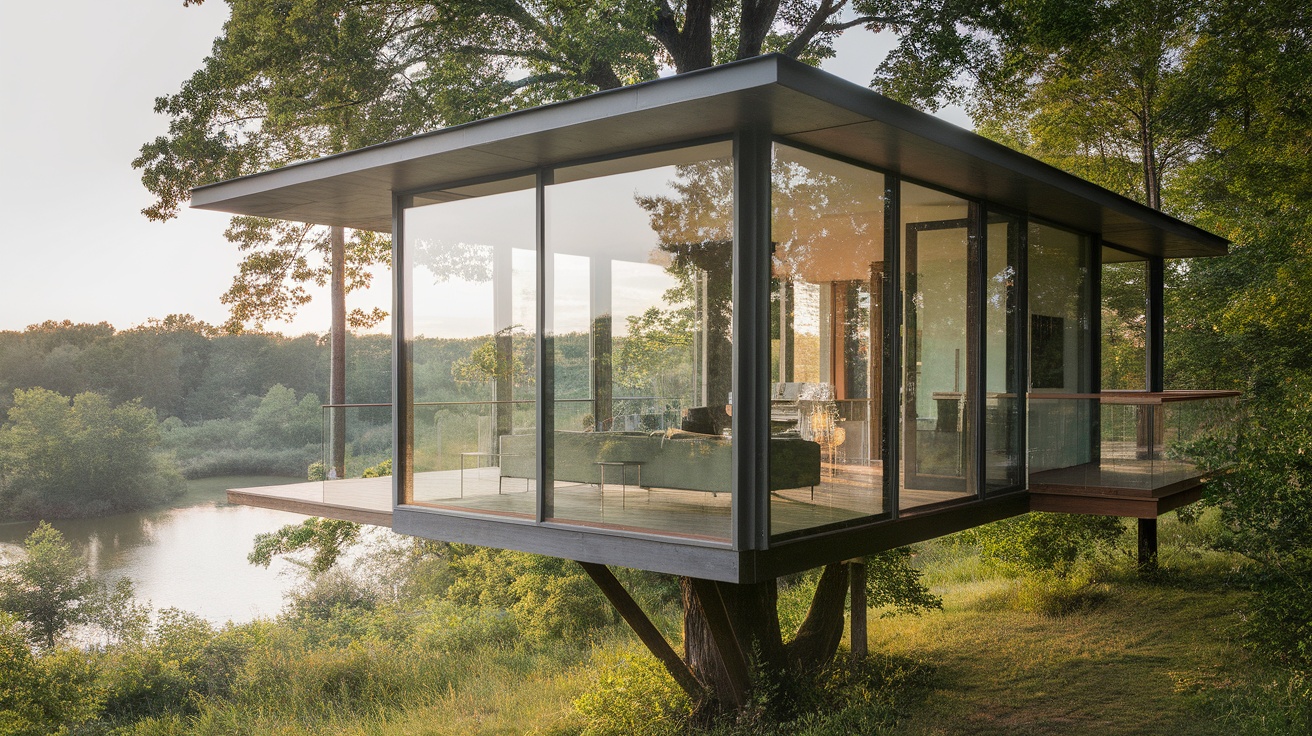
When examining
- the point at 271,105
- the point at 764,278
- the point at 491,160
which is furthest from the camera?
Result: the point at 271,105

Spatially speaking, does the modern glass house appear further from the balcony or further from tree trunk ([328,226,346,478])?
tree trunk ([328,226,346,478])

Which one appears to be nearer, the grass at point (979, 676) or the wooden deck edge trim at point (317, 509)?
the wooden deck edge trim at point (317, 509)

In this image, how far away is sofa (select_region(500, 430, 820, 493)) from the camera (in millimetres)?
6188

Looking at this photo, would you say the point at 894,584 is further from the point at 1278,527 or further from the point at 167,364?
the point at 167,364

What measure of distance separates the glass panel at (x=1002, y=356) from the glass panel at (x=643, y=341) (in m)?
3.37

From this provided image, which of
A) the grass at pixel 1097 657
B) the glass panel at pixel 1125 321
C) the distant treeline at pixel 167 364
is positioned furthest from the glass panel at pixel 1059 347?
the distant treeline at pixel 167 364

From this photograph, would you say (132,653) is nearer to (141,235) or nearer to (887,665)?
(887,665)

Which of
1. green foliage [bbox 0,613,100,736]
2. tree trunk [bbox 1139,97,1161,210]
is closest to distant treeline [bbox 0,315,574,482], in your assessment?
green foliage [bbox 0,613,100,736]

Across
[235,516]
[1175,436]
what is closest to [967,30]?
[1175,436]

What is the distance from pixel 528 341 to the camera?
701cm

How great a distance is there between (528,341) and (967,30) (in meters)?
9.26

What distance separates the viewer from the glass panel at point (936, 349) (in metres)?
7.61

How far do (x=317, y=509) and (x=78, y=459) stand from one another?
21204mm

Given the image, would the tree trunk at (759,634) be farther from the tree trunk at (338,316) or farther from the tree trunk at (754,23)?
the tree trunk at (338,316)
